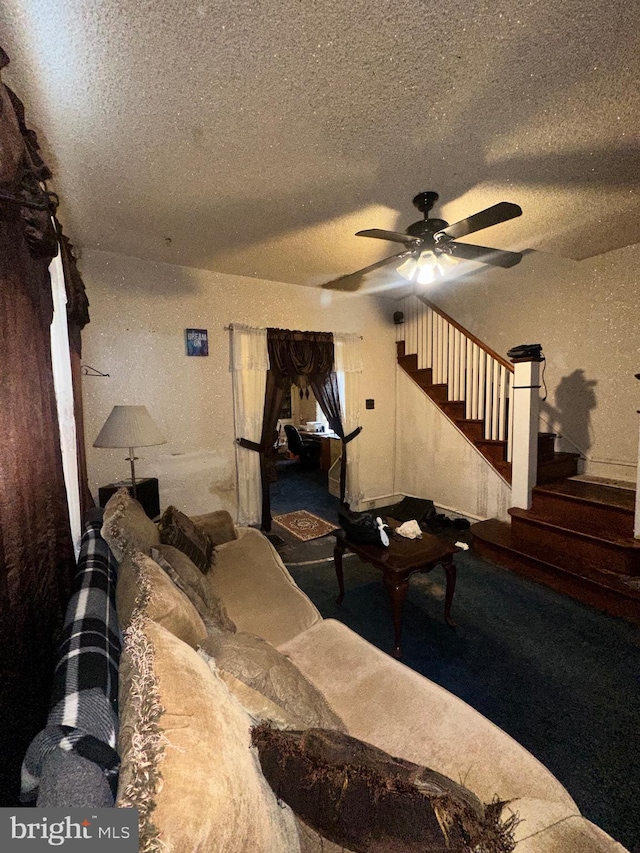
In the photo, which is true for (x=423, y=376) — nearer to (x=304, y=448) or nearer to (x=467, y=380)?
(x=467, y=380)

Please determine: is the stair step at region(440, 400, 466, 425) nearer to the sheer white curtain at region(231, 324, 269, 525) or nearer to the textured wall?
the textured wall

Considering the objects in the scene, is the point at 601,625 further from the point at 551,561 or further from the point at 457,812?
the point at 457,812

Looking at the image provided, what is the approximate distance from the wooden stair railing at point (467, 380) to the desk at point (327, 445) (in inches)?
61.8

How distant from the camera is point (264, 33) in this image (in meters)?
1.21

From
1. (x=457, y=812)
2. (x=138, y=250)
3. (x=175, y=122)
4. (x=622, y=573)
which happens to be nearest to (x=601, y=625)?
(x=622, y=573)

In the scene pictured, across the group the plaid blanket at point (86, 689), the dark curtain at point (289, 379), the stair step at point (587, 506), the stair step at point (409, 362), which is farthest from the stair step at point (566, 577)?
the plaid blanket at point (86, 689)

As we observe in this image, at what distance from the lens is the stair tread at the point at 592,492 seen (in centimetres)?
265

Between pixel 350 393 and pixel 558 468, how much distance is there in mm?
2316

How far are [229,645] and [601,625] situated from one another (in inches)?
95.0

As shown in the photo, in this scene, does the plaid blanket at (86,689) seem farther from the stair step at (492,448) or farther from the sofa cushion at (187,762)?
the stair step at (492,448)

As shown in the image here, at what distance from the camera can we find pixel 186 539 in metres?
1.94

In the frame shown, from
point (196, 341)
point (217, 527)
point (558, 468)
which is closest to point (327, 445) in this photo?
point (196, 341)

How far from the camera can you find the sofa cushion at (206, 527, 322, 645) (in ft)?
5.31

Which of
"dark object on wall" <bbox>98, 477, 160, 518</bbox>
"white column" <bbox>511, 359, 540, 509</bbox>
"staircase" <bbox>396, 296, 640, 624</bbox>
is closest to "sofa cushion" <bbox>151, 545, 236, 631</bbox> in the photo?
"dark object on wall" <bbox>98, 477, 160, 518</bbox>
